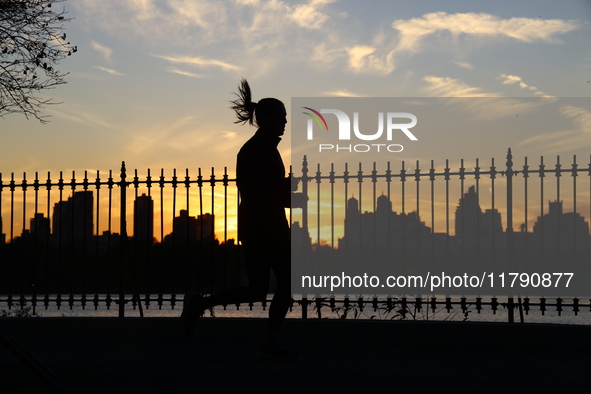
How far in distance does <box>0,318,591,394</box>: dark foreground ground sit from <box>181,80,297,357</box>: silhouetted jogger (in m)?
0.45

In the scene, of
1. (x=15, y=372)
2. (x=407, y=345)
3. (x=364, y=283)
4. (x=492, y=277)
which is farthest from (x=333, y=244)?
(x=15, y=372)

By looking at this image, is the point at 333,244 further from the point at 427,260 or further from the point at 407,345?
the point at 407,345

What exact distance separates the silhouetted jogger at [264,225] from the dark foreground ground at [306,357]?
452mm

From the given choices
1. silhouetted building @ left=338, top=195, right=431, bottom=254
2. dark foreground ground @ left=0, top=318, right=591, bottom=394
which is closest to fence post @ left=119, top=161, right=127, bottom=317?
dark foreground ground @ left=0, top=318, right=591, bottom=394

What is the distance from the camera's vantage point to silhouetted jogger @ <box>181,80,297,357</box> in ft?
19.4

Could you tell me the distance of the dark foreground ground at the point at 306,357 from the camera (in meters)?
4.92

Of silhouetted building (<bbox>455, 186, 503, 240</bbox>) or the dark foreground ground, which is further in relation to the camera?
silhouetted building (<bbox>455, 186, 503, 240</bbox>)

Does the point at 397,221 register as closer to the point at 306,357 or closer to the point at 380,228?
the point at 380,228

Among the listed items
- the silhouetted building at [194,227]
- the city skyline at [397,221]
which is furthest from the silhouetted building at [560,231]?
the silhouetted building at [194,227]

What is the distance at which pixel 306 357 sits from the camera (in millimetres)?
6438

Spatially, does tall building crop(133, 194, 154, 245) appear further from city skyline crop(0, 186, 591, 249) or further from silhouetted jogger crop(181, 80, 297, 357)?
silhouetted jogger crop(181, 80, 297, 357)

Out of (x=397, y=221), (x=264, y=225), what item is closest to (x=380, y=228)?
(x=397, y=221)

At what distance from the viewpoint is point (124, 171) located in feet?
31.5

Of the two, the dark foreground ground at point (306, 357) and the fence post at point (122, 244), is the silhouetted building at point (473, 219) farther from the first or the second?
the fence post at point (122, 244)
